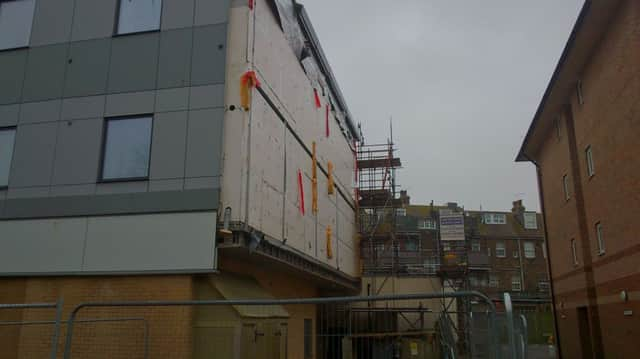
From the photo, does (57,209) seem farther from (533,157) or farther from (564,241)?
(533,157)

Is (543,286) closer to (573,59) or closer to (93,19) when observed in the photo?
(573,59)

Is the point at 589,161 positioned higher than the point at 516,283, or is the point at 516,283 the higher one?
the point at 589,161

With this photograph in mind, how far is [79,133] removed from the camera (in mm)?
12531

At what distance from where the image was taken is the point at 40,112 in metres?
12.9

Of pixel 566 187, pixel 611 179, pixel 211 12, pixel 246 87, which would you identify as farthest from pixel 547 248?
pixel 211 12

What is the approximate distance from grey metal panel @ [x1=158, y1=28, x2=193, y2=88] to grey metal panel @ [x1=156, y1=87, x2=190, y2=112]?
0.14 metres

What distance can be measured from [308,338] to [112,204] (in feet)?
30.2

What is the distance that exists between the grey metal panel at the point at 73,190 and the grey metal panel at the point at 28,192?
183mm

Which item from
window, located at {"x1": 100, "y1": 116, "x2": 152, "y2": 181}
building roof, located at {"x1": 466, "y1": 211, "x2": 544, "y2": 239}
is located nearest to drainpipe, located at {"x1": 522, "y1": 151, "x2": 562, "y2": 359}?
window, located at {"x1": 100, "y1": 116, "x2": 152, "y2": 181}

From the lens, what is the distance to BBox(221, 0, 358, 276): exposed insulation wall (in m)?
11.7

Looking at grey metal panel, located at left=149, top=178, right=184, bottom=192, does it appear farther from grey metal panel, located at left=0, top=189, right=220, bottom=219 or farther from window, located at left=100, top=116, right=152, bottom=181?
window, located at left=100, top=116, right=152, bottom=181

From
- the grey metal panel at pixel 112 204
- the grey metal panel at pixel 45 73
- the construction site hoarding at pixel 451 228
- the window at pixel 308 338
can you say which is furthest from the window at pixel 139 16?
the construction site hoarding at pixel 451 228

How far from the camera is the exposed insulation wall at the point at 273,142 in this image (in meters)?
11.7

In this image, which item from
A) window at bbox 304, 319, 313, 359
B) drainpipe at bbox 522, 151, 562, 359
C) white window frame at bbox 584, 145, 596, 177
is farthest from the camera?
drainpipe at bbox 522, 151, 562, 359
